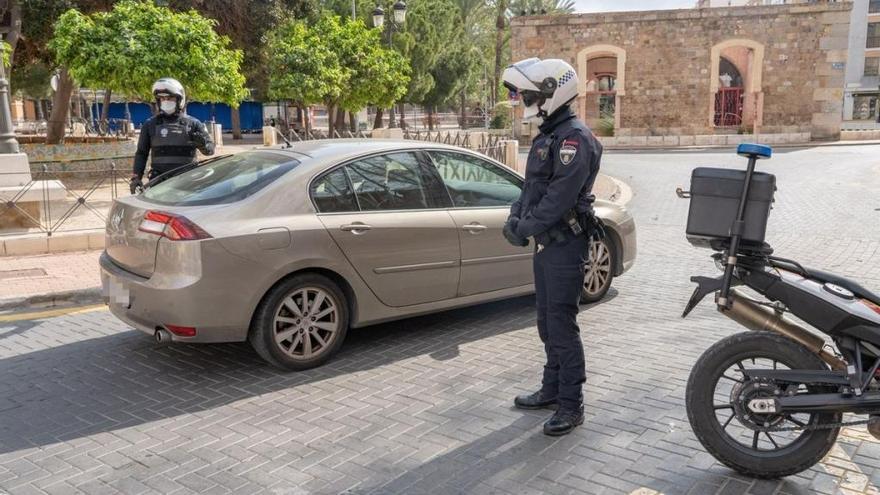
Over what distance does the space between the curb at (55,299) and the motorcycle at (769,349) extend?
5649 mm

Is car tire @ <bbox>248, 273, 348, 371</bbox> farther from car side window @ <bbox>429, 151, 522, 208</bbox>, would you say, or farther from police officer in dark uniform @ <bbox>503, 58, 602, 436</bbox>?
police officer in dark uniform @ <bbox>503, 58, 602, 436</bbox>

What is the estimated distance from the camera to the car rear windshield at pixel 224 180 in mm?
4898

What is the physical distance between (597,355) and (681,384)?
72 centimetres

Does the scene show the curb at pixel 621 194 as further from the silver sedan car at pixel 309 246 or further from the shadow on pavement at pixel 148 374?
the shadow on pavement at pixel 148 374

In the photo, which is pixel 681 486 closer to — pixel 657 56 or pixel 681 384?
pixel 681 384

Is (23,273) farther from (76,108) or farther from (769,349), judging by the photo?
(76,108)

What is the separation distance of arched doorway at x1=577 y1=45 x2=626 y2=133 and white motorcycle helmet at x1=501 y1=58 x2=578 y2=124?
33215mm

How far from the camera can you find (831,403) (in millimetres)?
3176

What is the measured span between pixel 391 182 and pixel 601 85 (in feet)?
122

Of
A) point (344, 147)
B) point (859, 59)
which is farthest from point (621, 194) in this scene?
point (859, 59)

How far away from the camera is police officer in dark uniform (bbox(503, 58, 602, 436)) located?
3.75 metres

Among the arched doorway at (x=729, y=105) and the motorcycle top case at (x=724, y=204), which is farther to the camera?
the arched doorway at (x=729, y=105)

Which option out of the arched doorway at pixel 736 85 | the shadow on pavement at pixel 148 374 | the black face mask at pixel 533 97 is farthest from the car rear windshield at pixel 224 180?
the arched doorway at pixel 736 85

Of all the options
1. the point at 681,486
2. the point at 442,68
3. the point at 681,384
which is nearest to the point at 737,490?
the point at 681,486
